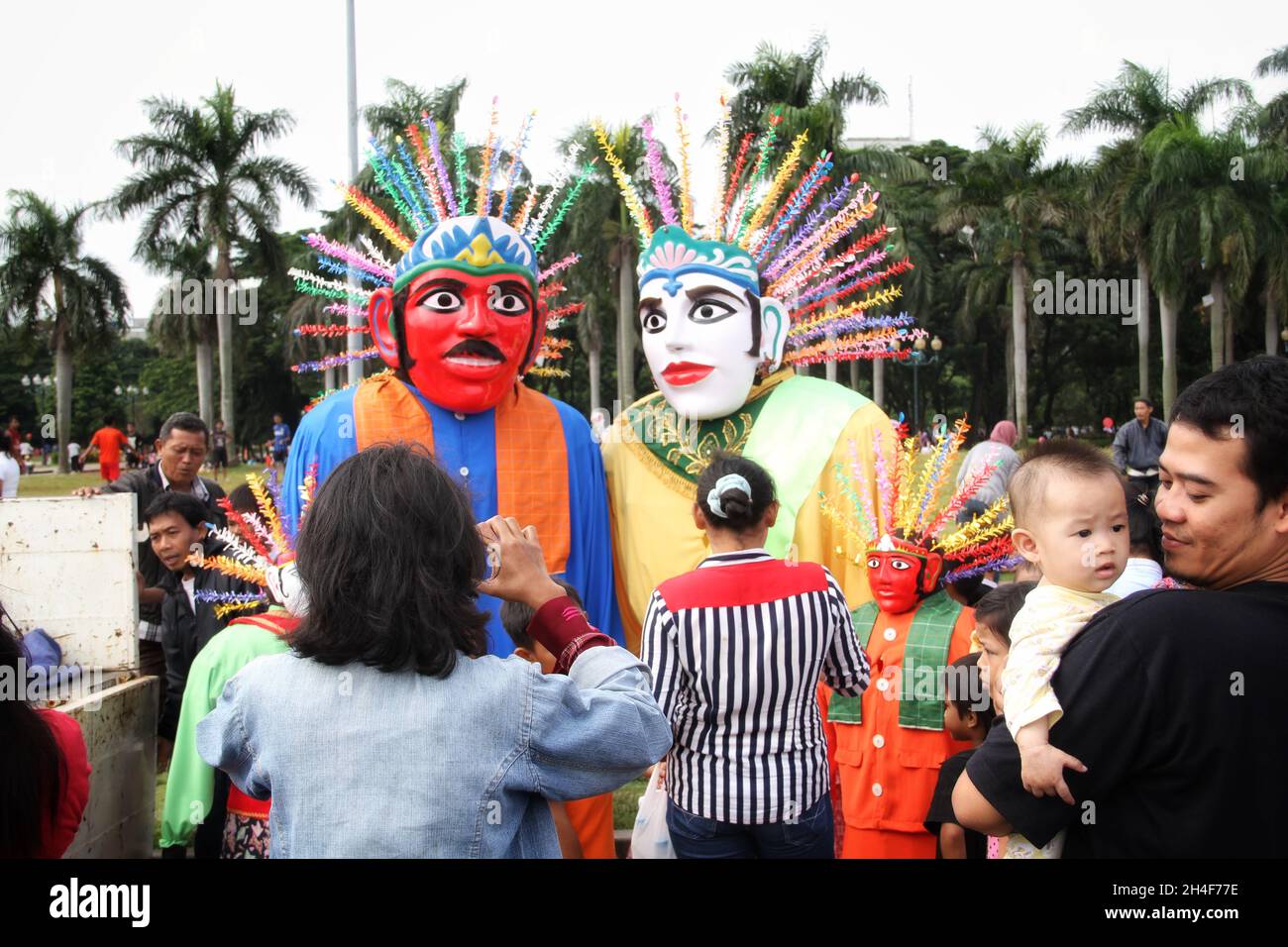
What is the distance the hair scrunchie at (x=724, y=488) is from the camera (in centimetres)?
270

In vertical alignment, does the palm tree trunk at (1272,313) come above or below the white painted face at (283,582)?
above

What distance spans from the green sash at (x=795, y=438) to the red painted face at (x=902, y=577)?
467 millimetres

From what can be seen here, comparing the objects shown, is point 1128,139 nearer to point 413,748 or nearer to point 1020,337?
point 1020,337

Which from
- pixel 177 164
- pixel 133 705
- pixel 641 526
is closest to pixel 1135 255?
pixel 177 164

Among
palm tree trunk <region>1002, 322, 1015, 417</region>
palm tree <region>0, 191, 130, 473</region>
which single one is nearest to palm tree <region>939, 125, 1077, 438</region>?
palm tree trunk <region>1002, 322, 1015, 417</region>

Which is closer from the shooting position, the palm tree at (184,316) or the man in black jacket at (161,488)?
the man in black jacket at (161,488)

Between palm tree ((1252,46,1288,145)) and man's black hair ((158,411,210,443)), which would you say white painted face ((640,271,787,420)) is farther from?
palm tree ((1252,46,1288,145))

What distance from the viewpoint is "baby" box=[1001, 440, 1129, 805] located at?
5.68 feet

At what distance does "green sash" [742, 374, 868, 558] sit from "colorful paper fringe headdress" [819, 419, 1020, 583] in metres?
0.10

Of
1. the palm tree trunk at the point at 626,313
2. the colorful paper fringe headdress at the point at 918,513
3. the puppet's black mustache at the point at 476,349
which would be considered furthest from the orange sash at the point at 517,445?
the palm tree trunk at the point at 626,313

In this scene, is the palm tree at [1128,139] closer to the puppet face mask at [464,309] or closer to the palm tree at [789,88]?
the palm tree at [789,88]

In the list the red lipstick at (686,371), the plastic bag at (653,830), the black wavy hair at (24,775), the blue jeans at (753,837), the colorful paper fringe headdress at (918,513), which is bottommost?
the plastic bag at (653,830)

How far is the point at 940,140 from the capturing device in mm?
35312

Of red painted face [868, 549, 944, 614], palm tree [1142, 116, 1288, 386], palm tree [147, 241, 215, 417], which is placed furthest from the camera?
palm tree [147, 241, 215, 417]
